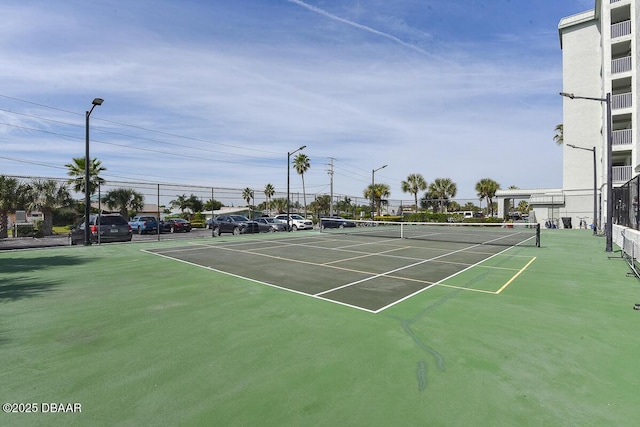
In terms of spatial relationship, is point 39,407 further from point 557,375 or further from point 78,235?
point 78,235

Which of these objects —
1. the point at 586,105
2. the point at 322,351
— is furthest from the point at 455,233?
the point at 322,351

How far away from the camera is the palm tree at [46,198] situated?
3050 centimetres

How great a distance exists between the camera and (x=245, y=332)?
16.9 ft

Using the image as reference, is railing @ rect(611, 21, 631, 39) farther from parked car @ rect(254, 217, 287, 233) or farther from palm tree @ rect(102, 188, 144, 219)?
palm tree @ rect(102, 188, 144, 219)

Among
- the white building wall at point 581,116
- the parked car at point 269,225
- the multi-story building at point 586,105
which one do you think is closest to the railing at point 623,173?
the multi-story building at point 586,105

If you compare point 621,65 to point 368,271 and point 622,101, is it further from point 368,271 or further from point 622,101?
point 368,271

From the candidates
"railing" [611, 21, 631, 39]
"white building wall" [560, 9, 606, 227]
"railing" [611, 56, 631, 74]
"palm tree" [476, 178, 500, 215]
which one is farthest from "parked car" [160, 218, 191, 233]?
"palm tree" [476, 178, 500, 215]

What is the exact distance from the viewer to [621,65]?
30.4m

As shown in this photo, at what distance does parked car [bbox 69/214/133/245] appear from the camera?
19.4 meters

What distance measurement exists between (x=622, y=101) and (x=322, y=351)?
40.5m

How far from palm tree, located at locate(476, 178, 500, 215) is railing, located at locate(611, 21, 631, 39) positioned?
35.2m

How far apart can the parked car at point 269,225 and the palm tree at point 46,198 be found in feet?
63.5

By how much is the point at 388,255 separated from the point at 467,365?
406 inches

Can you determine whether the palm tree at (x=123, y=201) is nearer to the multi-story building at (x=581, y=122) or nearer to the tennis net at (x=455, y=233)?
the tennis net at (x=455, y=233)
